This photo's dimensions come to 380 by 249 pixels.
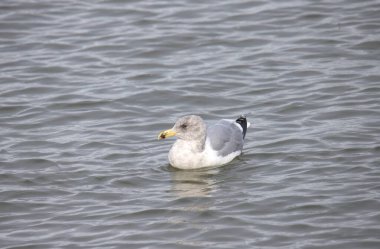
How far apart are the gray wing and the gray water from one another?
0.18 metres

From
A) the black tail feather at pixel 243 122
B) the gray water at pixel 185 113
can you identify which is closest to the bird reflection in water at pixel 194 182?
the gray water at pixel 185 113

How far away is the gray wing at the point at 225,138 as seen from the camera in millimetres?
10258

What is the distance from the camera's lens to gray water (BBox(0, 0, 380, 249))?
326 inches

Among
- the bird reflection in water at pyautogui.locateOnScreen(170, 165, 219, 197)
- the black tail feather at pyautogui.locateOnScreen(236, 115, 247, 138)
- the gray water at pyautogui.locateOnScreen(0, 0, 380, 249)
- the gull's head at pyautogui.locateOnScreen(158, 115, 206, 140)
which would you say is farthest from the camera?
the black tail feather at pyautogui.locateOnScreen(236, 115, 247, 138)

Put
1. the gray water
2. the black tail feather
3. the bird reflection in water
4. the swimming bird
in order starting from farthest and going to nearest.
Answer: the black tail feather
the swimming bird
the bird reflection in water
the gray water

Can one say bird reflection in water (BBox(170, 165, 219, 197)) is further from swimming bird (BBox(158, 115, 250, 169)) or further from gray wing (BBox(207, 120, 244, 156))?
gray wing (BBox(207, 120, 244, 156))

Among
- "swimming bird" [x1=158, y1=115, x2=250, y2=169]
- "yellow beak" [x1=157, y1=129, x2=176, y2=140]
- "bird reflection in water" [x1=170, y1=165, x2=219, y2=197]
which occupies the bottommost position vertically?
"bird reflection in water" [x1=170, y1=165, x2=219, y2=197]

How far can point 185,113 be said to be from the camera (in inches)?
464

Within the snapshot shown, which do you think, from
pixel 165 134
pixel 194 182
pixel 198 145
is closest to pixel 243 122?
pixel 198 145

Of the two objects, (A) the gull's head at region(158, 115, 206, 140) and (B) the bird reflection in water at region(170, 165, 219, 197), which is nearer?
(B) the bird reflection in water at region(170, 165, 219, 197)

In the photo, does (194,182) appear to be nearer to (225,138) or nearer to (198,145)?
(198,145)

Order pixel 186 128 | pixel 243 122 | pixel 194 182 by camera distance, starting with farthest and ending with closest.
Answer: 1. pixel 243 122
2. pixel 186 128
3. pixel 194 182

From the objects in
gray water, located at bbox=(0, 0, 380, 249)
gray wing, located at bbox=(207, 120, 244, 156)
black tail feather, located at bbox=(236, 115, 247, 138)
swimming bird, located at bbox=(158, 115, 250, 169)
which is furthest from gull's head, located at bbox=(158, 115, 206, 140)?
black tail feather, located at bbox=(236, 115, 247, 138)

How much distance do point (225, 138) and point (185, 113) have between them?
1501 millimetres
